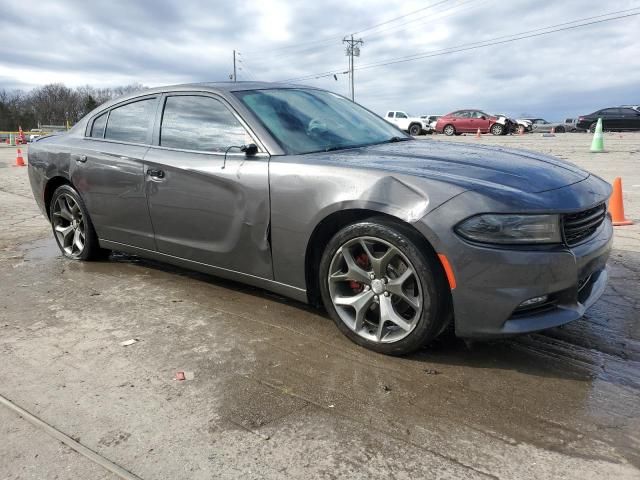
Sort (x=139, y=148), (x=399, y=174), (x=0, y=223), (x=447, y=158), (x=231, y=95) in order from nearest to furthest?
(x=399, y=174), (x=447, y=158), (x=231, y=95), (x=139, y=148), (x=0, y=223)

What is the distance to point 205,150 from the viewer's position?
3.69 m

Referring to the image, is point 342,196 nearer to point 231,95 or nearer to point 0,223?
point 231,95

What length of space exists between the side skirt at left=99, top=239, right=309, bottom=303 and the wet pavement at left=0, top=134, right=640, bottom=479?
0.74 feet

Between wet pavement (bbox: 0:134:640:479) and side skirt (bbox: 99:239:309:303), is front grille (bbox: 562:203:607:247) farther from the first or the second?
side skirt (bbox: 99:239:309:303)

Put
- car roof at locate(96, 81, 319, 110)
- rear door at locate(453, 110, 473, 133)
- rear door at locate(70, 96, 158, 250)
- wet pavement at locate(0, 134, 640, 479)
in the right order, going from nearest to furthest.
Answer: wet pavement at locate(0, 134, 640, 479)
car roof at locate(96, 81, 319, 110)
rear door at locate(70, 96, 158, 250)
rear door at locate(453, 110, 473, 133)

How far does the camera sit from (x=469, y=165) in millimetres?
2924

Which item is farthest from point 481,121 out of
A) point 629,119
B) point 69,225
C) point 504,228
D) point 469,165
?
point 504,228

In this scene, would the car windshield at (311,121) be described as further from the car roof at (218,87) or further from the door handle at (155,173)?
the door handle at (155,173)

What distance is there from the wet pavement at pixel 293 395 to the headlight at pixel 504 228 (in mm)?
713

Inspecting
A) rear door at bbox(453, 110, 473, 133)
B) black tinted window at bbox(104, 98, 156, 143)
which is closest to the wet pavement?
black tinted window at bbox(104, 98, 156, 143)

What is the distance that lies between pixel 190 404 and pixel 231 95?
2088mm

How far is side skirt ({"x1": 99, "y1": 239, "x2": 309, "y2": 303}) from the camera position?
10.8 ft

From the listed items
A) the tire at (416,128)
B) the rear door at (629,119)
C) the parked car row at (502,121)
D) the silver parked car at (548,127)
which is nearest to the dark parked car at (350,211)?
the parked car row at (502,121)

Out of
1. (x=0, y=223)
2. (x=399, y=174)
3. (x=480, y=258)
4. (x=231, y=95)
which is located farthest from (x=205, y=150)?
(x=0, y=223)
